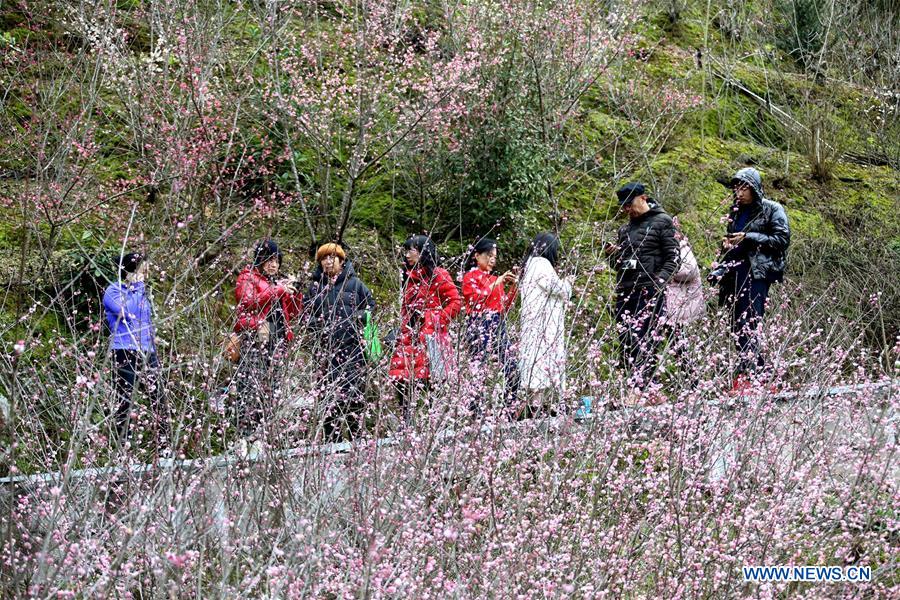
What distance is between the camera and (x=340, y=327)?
561 cm

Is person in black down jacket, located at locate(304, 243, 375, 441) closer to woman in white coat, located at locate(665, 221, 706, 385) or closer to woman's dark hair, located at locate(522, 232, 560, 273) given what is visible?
woman's dark hair, located at locate(522, 232, 560, 273)

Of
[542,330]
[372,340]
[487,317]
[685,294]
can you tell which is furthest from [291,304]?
Result: [685,294]

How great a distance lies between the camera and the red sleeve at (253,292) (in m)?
5.30

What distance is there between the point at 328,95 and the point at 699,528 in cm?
694

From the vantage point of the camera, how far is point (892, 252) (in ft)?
30.9

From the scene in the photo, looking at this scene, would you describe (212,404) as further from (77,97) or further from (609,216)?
(609,216)

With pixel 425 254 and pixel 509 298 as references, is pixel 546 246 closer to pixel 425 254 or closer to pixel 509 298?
pixel 509 298

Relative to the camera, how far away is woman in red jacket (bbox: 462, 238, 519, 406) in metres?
4.93

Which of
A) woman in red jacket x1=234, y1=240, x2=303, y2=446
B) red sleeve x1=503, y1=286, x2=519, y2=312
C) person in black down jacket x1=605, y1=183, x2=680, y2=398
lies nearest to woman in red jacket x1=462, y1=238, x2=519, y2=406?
red sleeve x1=503, y1=286, x2=519, y2=312

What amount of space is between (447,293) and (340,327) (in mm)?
837

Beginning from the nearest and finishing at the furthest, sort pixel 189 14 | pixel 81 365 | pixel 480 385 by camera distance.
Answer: pixel 480 385
pixel 81 365
pixel 189 14

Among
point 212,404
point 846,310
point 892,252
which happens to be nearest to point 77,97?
point 212,404

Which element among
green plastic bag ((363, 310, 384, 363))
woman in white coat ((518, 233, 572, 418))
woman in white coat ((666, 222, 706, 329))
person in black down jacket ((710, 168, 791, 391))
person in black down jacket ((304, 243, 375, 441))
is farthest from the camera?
person in black down jacket ((710, 168, 791, 391))

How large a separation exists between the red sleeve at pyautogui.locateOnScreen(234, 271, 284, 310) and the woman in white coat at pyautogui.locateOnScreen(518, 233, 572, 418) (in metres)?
1.45
